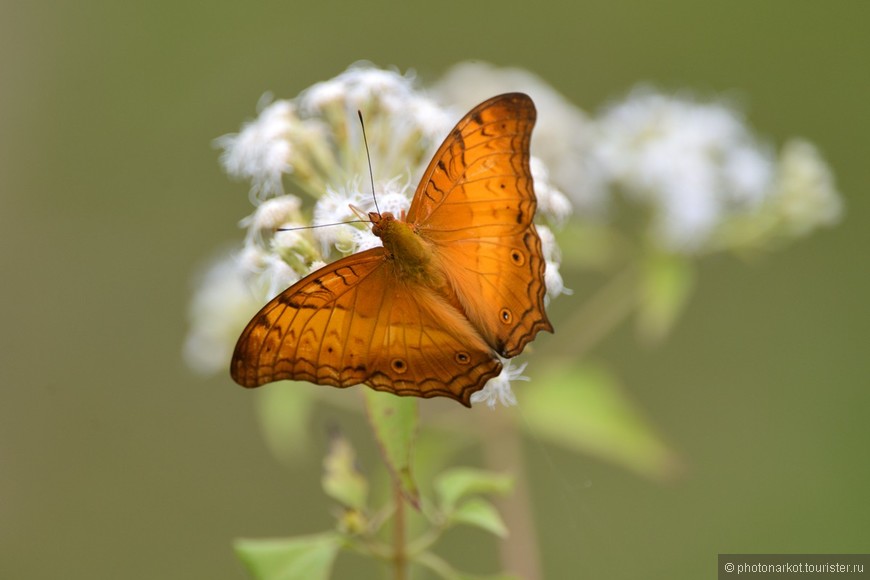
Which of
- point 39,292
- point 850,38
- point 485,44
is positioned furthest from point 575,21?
point 39,292

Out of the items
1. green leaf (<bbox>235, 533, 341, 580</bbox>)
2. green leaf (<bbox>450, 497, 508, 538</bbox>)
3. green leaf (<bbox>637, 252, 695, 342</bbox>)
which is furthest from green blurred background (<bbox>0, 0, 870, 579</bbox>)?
green leaf (<bbox>235, 533, 341, 580</bbox>)

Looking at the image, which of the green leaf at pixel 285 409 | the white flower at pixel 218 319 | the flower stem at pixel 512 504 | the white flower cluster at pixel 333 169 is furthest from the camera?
the white flower at pixel 218 319

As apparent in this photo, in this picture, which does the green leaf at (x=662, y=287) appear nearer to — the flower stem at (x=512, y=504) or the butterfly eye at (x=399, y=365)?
the flower stem at (x=512, y=504)

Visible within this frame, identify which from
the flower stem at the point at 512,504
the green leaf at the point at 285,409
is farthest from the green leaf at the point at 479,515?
the green leaf at the point at 285,409

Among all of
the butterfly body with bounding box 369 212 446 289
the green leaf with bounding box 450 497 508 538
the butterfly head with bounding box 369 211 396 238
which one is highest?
the butterfly head with bounding box 369 211 396 238

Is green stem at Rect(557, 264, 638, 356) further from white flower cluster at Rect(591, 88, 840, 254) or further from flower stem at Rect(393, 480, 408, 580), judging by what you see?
flower stem at Rect(393, 480, 408, 580)

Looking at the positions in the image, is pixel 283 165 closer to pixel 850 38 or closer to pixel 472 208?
pixel 472 208

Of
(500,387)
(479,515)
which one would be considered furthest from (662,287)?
(479,515)

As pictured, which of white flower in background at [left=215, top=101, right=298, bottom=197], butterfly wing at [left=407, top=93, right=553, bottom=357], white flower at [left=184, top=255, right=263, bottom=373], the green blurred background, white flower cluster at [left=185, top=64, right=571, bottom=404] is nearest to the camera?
butterfly wing at [left=407, top=93, right=553, bottom=357]
